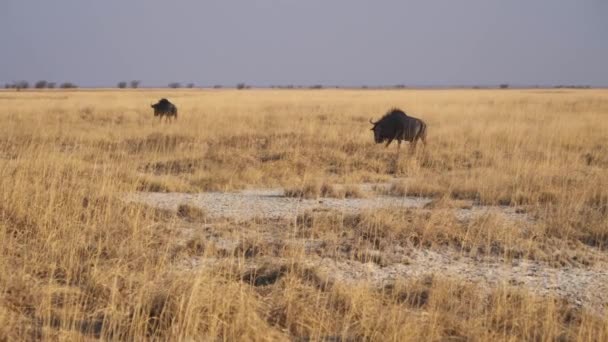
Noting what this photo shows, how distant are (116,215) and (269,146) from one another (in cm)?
1009

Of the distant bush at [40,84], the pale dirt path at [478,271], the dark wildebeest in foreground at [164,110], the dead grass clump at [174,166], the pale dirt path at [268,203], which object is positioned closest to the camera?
the pale dirt path at [478,271]

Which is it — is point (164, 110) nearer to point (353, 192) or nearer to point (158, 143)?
point (158, 143)

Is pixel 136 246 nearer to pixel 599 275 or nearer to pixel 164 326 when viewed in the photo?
pixel 164 326

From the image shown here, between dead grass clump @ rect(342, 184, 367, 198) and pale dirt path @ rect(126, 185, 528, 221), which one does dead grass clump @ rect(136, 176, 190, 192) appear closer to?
pale dirt path @ rect(126, 185, 528, 221)

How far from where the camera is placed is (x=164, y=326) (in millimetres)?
4051

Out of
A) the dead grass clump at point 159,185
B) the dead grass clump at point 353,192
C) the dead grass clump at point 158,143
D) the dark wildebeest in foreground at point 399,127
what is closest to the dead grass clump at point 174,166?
the dead grass clump at point 159,185

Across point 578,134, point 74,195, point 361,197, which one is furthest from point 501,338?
point 578,134

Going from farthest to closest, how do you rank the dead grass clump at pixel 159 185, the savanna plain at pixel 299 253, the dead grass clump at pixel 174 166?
the dead grass clump at pixel 174 166 → the dead grass clump at pixel 159 185 → the savanna plain at pixel 299 253

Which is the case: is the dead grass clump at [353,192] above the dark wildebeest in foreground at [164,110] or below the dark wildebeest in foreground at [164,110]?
below

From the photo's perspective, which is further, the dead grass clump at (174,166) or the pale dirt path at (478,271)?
the dead grass clump at (174,166)

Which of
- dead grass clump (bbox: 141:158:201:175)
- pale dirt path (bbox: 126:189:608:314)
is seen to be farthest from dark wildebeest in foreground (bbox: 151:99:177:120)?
pale dirt path (bbox: 126:189:608:314)

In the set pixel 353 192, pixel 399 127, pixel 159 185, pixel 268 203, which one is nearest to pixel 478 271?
pixel 268 203

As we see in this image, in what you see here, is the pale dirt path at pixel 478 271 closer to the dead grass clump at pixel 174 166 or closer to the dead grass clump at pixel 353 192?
the dead grass clump at pixel 353 192

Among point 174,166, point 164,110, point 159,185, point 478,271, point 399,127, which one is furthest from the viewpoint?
point 164,110
